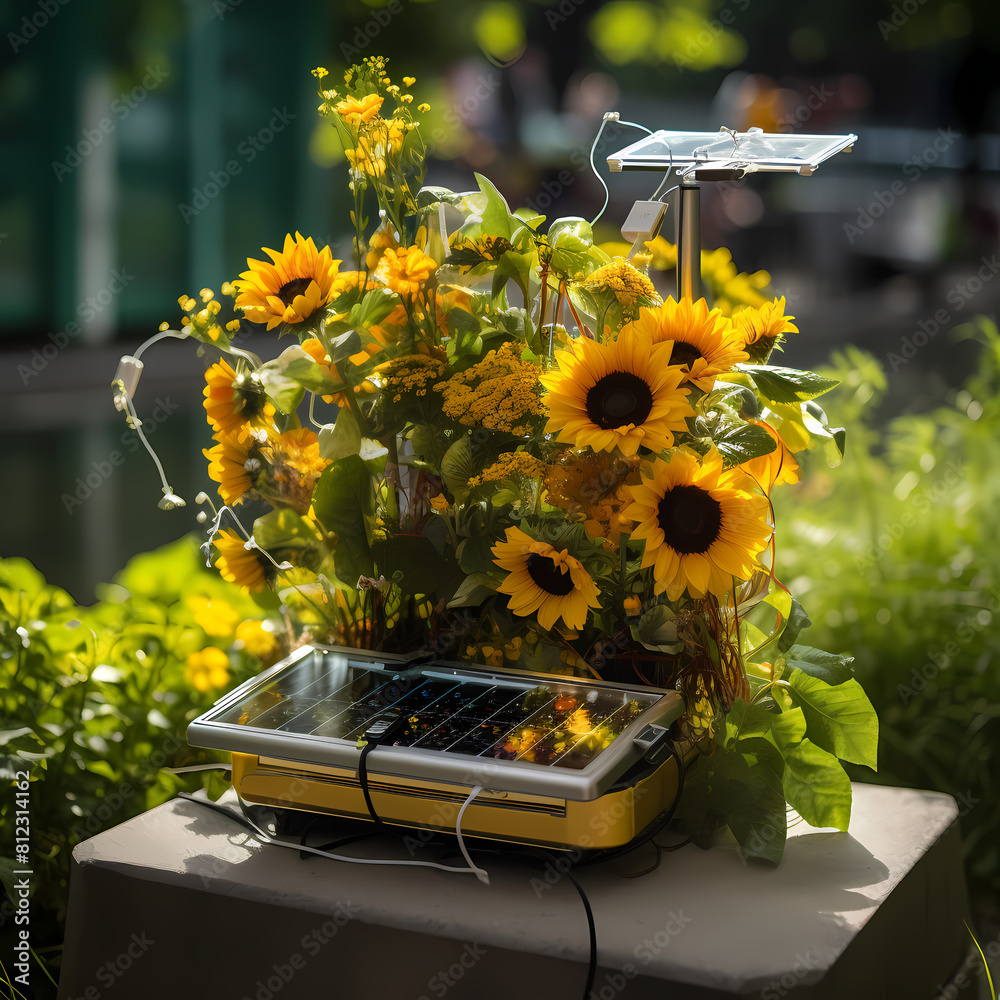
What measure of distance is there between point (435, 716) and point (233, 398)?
0.47m

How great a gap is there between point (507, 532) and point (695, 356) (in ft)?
0.93

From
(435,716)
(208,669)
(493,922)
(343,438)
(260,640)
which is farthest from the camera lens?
(208,669)

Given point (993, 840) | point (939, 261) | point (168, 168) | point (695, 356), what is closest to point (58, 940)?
point (695, 356)

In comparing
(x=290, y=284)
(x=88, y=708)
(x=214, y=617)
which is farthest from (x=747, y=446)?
(x=88, y=708)

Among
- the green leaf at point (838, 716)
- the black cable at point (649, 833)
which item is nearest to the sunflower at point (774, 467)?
the green leaf at point (838, 716)

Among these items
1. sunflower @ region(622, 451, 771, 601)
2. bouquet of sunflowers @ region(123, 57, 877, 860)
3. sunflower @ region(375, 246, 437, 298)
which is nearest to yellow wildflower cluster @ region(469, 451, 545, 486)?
bouquet of sunflowers @ region(123, 57, 877, 860)

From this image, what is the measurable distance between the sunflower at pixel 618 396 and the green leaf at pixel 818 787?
431 millimetres

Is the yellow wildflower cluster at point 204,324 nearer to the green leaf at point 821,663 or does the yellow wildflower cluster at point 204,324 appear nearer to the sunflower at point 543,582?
the sunflower at point 543,582

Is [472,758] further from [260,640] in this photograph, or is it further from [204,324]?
[204,324]

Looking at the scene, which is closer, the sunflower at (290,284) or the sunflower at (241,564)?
the sunflower at (290,284)

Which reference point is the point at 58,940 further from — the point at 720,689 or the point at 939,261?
the point at 939,261

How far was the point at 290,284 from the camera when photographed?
4.33ft

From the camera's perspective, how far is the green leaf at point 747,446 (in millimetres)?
1217

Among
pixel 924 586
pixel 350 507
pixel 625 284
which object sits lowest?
pixel 924 586
